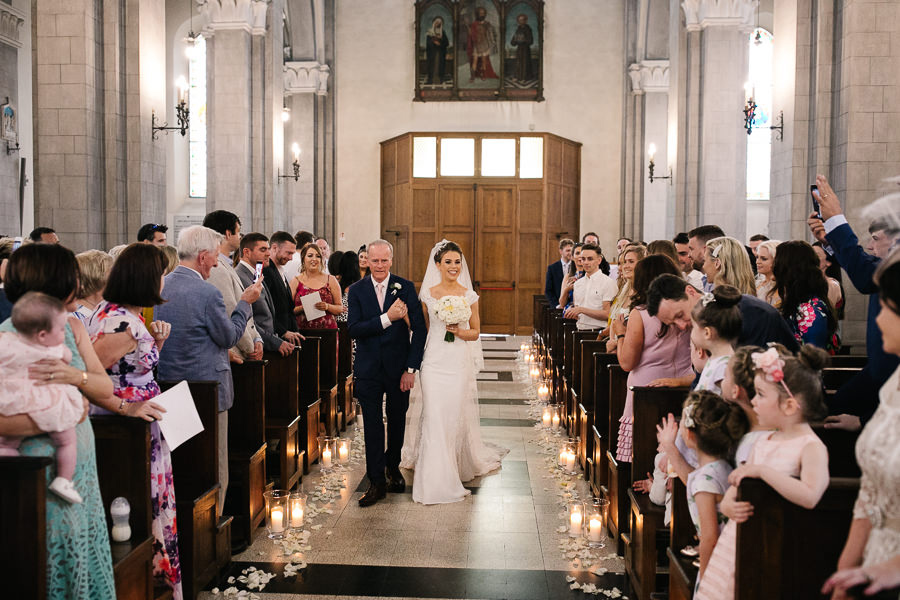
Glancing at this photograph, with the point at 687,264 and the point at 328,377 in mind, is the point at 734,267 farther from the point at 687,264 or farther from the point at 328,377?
the point at 328,377

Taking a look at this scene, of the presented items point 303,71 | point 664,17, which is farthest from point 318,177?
point 664,17

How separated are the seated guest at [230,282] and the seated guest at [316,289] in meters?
2.27

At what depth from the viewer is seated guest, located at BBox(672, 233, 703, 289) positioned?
24.5 ft

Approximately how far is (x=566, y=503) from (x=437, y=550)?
1364 mm

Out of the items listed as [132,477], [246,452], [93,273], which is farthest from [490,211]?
[132,477]

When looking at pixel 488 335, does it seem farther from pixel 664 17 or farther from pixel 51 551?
pixel 51 551

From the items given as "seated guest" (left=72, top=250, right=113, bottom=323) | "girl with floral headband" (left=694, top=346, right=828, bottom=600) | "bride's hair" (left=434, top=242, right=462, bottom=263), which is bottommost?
"girl with floral headband" (left=694, top=346, right=828, bottom=600)

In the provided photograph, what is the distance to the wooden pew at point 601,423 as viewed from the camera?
19.4 feet

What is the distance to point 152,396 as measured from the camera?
3.86 meters

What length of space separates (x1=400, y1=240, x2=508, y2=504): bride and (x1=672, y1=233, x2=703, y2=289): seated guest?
2.14 m

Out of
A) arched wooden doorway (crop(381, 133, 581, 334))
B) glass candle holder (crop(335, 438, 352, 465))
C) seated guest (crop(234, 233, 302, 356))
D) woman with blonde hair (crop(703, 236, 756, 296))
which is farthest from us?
arched wooden doorway (crop(381, 133, 581, 334))

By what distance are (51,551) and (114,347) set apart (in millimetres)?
980

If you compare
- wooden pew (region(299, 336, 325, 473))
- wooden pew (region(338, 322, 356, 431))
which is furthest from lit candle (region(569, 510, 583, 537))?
wooden pew (region(338, 322, 356, 431))

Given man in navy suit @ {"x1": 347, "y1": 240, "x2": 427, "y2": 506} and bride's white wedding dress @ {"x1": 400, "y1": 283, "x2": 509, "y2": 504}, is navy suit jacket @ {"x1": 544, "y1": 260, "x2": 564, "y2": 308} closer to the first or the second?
bride's white wedding dress @ {"x1": 400, "y1": 283, "x2": 509, "y2": 504}
